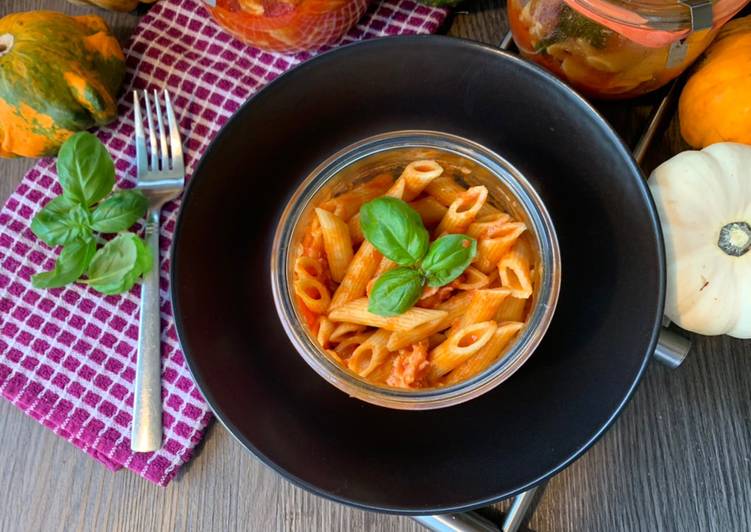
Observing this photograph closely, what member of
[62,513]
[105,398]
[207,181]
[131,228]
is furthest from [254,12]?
[62,513]

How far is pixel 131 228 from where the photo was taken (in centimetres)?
90

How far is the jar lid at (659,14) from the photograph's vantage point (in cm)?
62

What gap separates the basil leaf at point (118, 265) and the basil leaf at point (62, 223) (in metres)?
0.04

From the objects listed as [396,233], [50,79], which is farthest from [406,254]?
[50,79]

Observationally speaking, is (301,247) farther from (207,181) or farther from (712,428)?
(712,428)

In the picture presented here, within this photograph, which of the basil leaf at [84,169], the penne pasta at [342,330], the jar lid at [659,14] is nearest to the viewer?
the jar lid at [659,14]

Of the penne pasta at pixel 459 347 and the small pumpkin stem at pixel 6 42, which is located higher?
the small pumpkin stem at pixel 6 42

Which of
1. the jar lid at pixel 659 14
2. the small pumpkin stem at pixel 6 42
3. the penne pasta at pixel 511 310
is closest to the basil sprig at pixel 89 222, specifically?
the small pumpkin stem at pixel 6 42

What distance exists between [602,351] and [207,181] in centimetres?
49

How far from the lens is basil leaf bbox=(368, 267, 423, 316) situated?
66 cm

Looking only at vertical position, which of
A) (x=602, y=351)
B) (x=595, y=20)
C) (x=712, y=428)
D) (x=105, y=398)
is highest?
(x=595, y=20)

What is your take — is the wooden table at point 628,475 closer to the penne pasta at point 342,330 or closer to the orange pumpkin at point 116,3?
the penne pasta at point 342,330

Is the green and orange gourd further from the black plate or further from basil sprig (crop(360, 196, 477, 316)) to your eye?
basil sprig (crop(360, 196, 477, 316))

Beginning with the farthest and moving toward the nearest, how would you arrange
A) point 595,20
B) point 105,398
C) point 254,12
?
1. point 105,398
2. point 254,12
3. point 595,20
